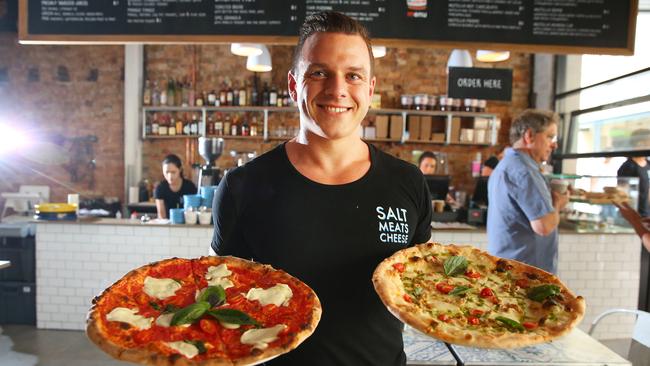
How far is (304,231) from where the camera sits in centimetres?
140

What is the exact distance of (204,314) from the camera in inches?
46.8

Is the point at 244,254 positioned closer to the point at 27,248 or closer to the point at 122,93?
the point at 27,248

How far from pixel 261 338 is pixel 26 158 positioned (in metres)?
8.02

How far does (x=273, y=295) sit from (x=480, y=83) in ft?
10.6

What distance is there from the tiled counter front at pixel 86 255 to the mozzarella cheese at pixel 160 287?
9.22ft

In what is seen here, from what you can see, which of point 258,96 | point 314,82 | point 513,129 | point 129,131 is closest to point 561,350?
point 513,129

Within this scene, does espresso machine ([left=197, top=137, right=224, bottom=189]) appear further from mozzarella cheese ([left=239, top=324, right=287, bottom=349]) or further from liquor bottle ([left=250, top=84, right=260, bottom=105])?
mozzarella cheese ([left=239, top=324, right=287, bottom=349])

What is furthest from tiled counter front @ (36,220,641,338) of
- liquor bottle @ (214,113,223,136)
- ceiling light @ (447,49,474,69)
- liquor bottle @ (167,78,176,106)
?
liquor bottle @ (167,78,176,106)

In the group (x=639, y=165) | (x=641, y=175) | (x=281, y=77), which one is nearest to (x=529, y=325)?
(x=641, y=175)

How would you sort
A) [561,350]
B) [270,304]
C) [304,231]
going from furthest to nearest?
[561,350]
[304,231]
[270,304]

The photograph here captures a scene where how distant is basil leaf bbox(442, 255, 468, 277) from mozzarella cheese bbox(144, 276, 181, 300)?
0.96 meters

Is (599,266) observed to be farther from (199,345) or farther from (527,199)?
(199,345)

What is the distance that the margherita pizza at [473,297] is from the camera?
119cm

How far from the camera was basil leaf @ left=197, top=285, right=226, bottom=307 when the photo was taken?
124 centimetres
